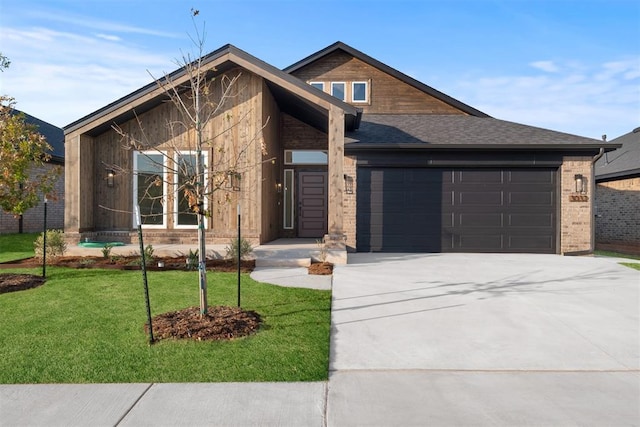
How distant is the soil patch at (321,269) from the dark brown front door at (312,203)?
5.47 m

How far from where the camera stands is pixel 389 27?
14914 mm

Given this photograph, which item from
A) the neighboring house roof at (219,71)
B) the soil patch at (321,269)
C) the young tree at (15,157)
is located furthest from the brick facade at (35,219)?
the soil patch at (321,269)

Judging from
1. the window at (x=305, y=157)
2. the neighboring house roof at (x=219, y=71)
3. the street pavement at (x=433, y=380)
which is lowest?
the street pavement at (x=433, y=380)

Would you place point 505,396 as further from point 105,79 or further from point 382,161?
point 105,79

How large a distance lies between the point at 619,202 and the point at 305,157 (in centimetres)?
1313

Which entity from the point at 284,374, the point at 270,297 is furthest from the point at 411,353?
the point at 270,297

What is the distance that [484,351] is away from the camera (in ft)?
13.2

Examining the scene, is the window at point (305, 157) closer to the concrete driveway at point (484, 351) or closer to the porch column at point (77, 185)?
the porch column at point (77, 185)

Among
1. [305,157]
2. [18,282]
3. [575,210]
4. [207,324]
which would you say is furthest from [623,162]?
[18,282]

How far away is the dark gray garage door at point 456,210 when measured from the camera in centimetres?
1171

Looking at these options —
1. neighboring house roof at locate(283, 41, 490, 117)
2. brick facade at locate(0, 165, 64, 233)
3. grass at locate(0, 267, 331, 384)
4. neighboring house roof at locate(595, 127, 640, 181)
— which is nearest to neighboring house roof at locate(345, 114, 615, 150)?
neighboring house roof at locate(283, 41, 490, 117)

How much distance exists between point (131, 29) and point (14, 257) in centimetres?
657

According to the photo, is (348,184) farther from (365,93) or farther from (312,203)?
(365,93)

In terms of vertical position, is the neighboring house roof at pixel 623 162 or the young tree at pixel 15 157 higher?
the neighboring house roof at pixel 623 162
